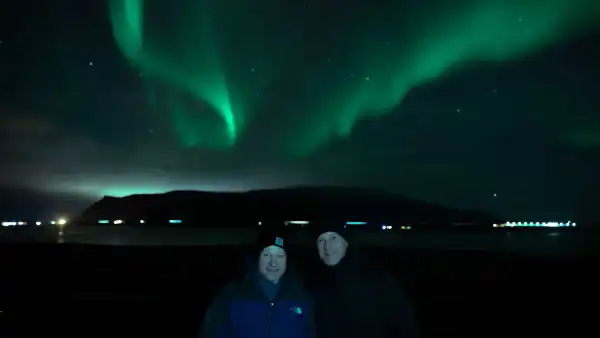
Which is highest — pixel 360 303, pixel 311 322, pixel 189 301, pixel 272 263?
pixel 272 263

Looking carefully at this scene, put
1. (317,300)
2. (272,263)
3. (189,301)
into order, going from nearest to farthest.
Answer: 1. (272,263)
2. (317,300)
3. (189,301)

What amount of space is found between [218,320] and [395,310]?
1.30 m

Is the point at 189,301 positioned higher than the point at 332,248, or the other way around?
the point at 332,248

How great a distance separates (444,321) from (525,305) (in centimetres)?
379

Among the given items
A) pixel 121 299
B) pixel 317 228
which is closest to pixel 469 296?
pixel 121 299

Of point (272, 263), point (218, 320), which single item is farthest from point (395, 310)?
point (218, 320)

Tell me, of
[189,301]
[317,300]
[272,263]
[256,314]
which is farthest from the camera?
[189,301]

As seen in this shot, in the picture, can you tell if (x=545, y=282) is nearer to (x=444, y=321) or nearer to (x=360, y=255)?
(x=444, y=321)

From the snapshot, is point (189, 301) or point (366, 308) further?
point (189, 301)

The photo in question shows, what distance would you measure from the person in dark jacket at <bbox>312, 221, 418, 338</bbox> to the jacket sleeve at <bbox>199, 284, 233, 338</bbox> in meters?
0.72

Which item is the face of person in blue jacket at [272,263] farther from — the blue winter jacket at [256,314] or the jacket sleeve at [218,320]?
the jacket sleeve at [218,320]

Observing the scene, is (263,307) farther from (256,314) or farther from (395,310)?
(395,310)

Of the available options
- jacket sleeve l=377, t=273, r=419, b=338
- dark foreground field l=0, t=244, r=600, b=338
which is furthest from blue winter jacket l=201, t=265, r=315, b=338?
dark foreground field l=0, t=244, r=600, b=338

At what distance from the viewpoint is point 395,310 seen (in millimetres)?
4383
